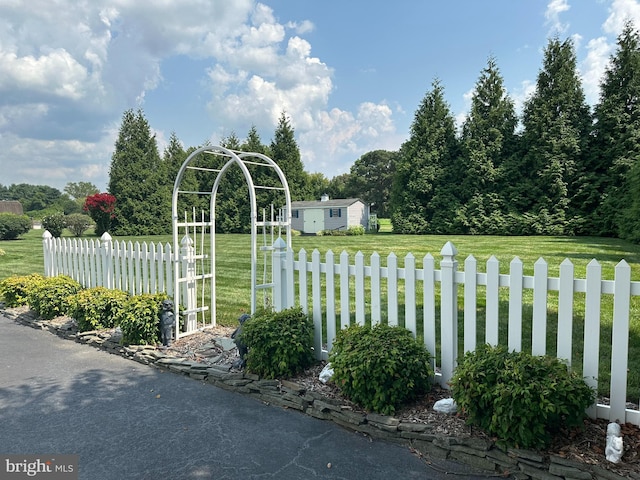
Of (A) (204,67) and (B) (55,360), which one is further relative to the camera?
(A) (204,67)

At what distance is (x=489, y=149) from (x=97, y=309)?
19.6 meters

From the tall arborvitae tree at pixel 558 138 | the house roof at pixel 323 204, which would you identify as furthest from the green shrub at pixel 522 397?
the house roof at pixel 323 204

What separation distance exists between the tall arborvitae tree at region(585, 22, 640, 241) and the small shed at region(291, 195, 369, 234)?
1636 centimetres

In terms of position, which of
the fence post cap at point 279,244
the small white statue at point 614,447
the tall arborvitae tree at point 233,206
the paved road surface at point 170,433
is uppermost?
the tall arborvitae tree at point 233,206

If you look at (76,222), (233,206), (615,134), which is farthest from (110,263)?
(76,222)

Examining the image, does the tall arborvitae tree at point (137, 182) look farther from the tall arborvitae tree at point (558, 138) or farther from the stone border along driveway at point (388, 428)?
the stone border along driveway at point (388, 428)

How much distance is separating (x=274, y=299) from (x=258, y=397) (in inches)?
40.2

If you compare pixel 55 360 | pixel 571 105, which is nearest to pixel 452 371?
pixel 55 360

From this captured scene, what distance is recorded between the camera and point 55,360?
14.8ft

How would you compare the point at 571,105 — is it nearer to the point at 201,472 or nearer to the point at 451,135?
the point at 451,135

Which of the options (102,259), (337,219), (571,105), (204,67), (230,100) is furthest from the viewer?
(337,219)

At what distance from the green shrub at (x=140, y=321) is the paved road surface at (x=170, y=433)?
1.76 feet

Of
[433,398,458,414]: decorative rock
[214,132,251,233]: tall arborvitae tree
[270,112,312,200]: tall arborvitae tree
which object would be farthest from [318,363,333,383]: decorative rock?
[270,112,312,200]: tall arborvitae tree

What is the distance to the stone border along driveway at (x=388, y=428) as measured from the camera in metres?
2.24
